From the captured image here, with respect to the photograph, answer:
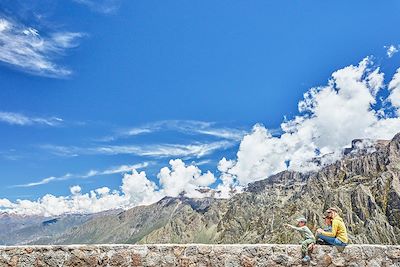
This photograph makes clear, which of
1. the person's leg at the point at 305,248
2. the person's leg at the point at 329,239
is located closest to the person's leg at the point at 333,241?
the person's leg at the point at 329,239

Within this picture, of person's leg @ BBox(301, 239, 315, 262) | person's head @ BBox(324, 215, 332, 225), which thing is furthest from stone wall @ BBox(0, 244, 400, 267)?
person's head @ BBox(324, 215, 332, 225)

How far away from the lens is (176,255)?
25.5 feet

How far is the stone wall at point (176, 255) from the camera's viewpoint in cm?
768

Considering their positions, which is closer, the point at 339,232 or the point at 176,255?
the point at 176,255

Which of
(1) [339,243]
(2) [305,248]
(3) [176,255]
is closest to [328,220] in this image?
(1) [339,243]

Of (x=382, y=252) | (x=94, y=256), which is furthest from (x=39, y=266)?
(x=382, y=252)

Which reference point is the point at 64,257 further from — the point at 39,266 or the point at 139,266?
the point at 139,266

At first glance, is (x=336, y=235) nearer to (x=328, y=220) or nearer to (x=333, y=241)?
(x=333, y=241)

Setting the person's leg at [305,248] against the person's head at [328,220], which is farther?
the person's head at [328,220]

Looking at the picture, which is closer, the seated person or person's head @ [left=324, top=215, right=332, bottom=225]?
the seated person

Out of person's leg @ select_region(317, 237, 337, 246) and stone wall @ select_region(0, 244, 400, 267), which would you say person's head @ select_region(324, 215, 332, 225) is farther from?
stone wall @ select_region(0, 244, 400, 267)

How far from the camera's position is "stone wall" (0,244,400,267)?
302 inches

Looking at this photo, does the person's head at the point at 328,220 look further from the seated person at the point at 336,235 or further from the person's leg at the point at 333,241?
the person's leg at the point at 333,241

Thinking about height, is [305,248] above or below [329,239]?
below
